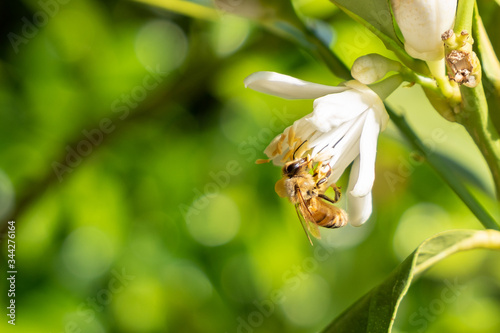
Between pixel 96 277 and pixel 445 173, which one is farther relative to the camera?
pixel 96 277

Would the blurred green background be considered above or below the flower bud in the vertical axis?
below

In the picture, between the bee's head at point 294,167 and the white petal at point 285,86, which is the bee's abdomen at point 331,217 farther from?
the white petal at point 285,86

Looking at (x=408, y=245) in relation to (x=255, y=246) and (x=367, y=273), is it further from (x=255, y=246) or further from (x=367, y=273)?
(x=255, y=246)

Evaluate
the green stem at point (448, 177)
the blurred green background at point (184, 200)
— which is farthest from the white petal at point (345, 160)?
the blurred green background at point (184, 200)

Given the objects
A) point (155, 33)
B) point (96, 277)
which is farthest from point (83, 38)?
point (96, 277)

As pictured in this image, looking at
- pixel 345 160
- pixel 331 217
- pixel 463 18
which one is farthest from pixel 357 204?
pixel 463 18

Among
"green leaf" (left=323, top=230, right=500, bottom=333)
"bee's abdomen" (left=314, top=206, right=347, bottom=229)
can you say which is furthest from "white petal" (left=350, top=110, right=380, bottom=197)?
"bee's abdomen" (left=314, top=206, right=347, bottom=229)

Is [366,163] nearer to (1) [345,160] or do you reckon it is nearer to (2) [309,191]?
(1) [345,160]

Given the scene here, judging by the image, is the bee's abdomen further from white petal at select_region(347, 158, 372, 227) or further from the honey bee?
white petal at select_region(347, 158, 372, 227)
